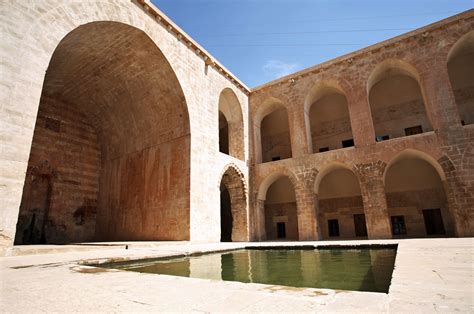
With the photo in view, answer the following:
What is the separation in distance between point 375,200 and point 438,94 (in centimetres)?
525

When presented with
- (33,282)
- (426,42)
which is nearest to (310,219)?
(426,42)

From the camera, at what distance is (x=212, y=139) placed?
40.6ft

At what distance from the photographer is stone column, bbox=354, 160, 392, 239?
1121 centimetres

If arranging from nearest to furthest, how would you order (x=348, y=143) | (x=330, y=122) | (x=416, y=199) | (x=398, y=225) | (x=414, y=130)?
(x=416, y=199), (x=398, y=225), (x=414, y=130), (x=348, y=143), (x=330, y=122)

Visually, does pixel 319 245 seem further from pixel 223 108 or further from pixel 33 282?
pixel 223 108

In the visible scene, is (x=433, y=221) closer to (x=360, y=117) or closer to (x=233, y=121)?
(x=360, y=117)

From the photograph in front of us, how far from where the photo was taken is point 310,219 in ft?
42.0

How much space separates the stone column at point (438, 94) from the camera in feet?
35.8

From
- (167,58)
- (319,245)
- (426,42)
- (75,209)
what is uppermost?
(426,42)

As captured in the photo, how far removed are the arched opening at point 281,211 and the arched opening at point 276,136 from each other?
6.19 ft

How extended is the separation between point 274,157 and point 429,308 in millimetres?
16767

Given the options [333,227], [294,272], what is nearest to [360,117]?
[333,227]

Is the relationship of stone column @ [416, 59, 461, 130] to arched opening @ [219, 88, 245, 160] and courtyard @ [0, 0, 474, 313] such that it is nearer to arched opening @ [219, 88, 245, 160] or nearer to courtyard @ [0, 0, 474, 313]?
courtyard @ [0, 0, 474, 313]

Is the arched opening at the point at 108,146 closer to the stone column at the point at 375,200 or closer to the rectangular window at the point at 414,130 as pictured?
the stone column at the point at 375,200
